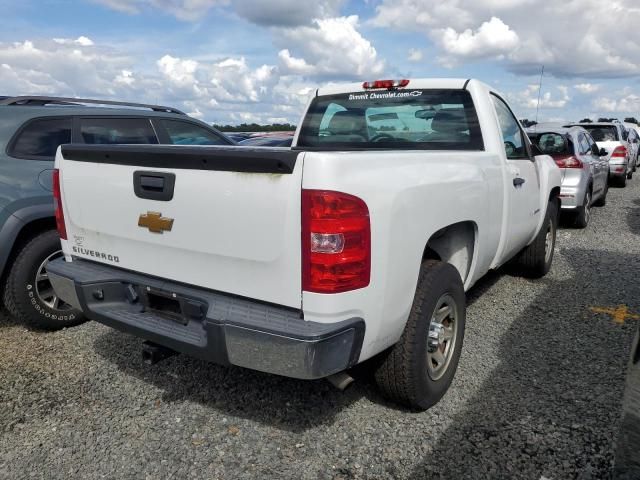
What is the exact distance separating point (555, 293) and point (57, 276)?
14.1 ft

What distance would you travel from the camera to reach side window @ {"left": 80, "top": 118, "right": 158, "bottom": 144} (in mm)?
4598

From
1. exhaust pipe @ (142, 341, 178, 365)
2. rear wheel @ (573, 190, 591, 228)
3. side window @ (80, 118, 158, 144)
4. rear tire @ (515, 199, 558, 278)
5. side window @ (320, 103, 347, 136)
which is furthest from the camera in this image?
rear wheel @ (573, 190, 591, 228)

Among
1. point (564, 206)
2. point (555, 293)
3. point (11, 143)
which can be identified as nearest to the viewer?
point (11, 143)

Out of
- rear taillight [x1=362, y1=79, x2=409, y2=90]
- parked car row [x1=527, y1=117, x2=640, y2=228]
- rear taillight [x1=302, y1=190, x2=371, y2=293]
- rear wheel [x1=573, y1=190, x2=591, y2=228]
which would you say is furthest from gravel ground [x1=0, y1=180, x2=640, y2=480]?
rear wheel [x1=573, y1=190, x2=591, y2=228]

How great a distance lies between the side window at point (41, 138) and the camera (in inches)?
158

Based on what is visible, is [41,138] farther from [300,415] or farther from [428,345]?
[428,345]

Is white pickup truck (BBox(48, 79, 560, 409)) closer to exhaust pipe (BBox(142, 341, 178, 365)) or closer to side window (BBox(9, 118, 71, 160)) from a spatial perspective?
exhaust pipe (BBox(142, 341, 178, 365))

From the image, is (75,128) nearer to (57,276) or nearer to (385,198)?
(57,276)

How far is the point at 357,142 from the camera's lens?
4.10 m

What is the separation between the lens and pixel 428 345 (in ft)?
9.30

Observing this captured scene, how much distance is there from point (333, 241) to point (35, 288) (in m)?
2.96

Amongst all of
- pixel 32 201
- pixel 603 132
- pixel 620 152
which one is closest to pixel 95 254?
pixel 32 201

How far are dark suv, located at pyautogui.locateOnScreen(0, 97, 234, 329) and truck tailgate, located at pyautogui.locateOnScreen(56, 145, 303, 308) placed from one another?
3.59 feet

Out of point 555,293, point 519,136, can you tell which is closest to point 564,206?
point 555,293
